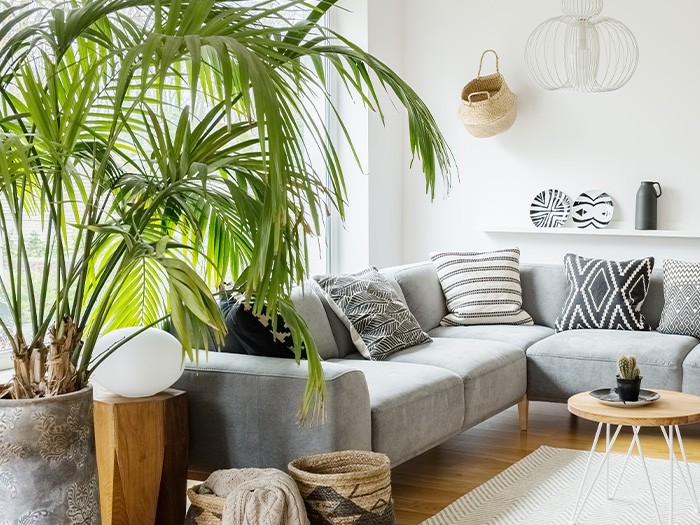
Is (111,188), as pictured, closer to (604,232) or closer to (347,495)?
(347,495)

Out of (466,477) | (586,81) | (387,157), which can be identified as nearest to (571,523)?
(466,477)

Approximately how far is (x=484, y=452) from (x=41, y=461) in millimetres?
2529

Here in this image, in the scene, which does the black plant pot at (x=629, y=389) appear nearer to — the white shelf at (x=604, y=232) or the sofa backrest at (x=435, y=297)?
the sofa backrest at (x=435, y=297)

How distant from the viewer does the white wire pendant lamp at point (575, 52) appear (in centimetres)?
579

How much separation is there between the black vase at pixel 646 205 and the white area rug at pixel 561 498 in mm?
1930

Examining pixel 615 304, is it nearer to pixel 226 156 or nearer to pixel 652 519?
pixel 652 519

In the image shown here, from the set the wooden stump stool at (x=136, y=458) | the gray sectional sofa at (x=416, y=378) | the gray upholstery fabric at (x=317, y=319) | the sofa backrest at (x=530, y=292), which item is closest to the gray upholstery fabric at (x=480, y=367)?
the gray sectional sofa at (x=416, y=378)

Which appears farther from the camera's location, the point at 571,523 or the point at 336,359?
the point at 336,359

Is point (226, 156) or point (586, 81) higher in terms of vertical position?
point (586, 81)

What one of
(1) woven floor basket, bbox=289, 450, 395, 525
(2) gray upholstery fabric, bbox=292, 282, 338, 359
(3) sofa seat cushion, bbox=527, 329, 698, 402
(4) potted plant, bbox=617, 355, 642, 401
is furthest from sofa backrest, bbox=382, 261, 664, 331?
(1) woven floor basket, bbox=289, 450, 395, 525

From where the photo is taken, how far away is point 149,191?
243 centimetres

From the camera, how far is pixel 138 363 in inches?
121

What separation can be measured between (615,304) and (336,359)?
167 centimetres

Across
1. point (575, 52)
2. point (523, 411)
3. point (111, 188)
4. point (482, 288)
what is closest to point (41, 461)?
point (111, 188)
